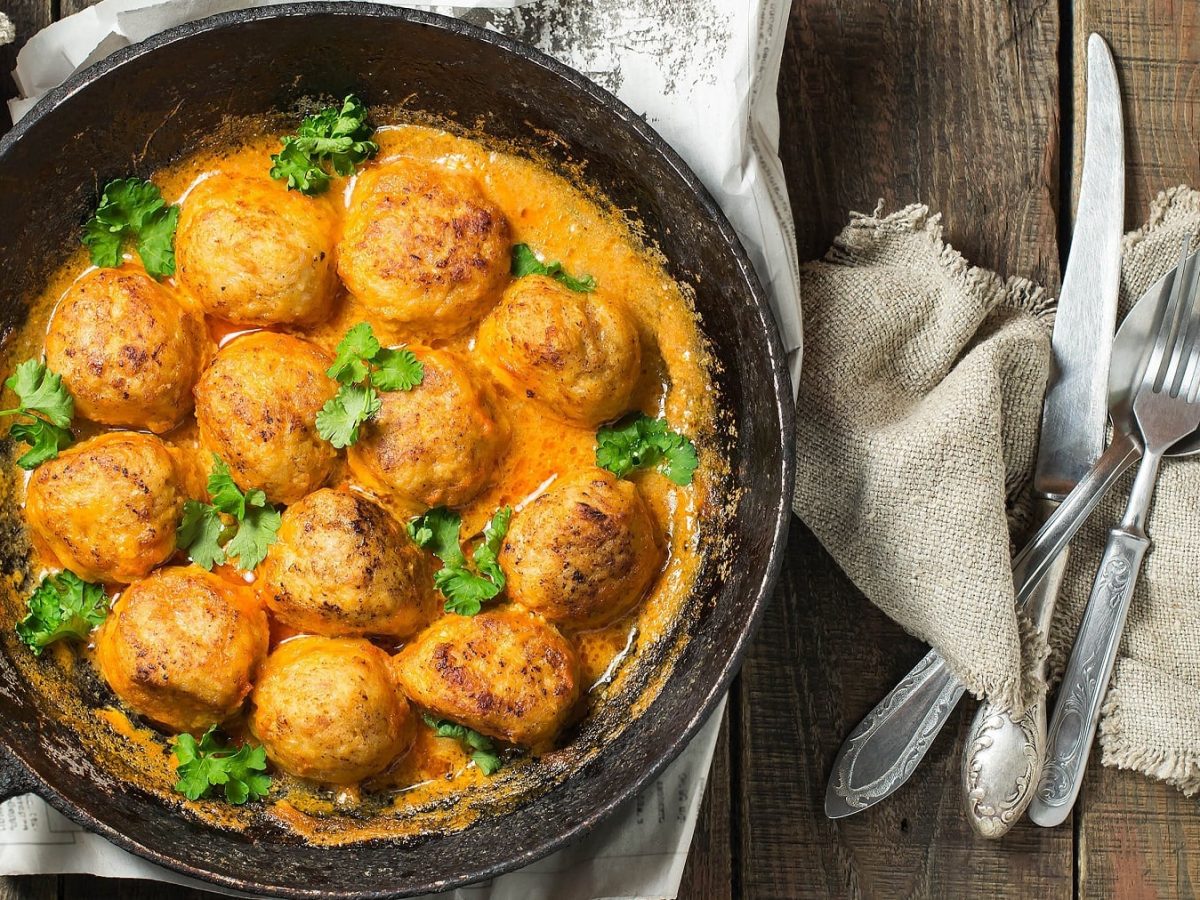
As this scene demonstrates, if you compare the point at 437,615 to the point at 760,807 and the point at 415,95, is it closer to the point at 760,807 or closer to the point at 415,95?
the point at 760,807

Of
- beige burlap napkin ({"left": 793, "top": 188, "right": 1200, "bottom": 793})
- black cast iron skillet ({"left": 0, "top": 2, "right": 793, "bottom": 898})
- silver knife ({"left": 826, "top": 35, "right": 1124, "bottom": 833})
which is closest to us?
black cast iron skillet ({"left": 0, "top": 2, "right": 793, "bottom": 898})

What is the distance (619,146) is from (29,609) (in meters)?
1.61

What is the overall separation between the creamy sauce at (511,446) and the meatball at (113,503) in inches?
4.6

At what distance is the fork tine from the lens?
2.67 m

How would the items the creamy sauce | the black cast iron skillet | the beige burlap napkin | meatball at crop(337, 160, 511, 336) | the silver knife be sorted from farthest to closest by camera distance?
the silver knife → the beige burlap napkin → the creamy sauce → meatball at crop(337, 160, 511, 336) → the black cast iron skillet

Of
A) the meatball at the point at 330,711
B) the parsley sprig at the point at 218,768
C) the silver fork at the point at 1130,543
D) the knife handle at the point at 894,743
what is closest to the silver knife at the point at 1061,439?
the knife handle at the point at 894,743

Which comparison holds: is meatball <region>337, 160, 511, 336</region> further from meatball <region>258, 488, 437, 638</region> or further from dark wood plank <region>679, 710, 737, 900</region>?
dark wood plank <region>679, 710, 737, 900</region>

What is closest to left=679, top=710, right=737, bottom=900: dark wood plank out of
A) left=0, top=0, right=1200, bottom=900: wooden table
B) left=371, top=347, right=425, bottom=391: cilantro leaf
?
left=0, top=0, right=1200, bottom=900: wooden table

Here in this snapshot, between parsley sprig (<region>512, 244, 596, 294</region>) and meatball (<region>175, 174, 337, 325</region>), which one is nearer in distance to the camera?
meatball (<region>175, 174, 337, 325</region>)

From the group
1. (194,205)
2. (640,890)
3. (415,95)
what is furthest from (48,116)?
(640,890)

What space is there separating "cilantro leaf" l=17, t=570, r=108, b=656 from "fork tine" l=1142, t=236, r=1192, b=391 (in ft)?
8.08

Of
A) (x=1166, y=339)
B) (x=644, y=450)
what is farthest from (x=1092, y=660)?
(x=644, y=450)

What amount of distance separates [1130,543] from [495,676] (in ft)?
5.22

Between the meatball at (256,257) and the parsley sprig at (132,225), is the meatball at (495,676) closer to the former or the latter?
the meatball at (256,257)
